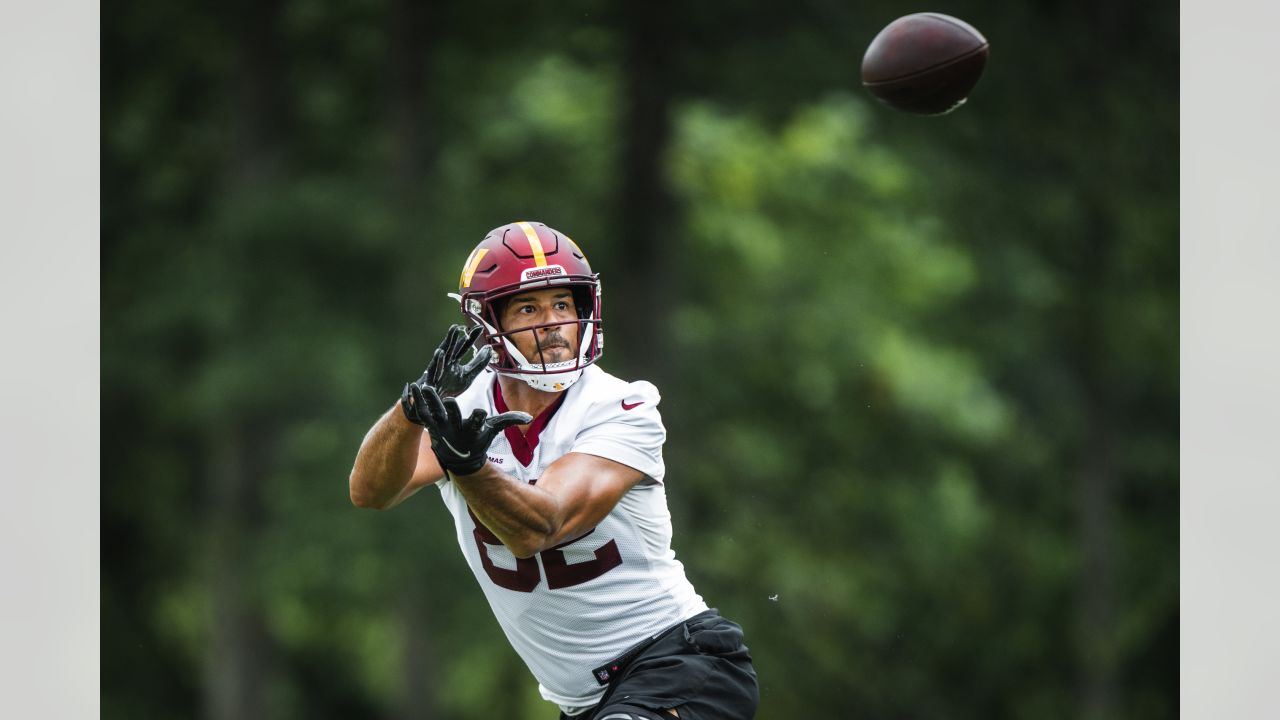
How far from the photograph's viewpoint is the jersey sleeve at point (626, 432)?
17.0 ft

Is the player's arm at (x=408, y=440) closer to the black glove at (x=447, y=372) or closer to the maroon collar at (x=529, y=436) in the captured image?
the black glove at (x=447, y=372)

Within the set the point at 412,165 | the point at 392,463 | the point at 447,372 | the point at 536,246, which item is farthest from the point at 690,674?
the point at 412,165

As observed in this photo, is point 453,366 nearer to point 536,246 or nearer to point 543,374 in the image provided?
point 543,374

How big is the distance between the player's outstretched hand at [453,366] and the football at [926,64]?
3.06 m

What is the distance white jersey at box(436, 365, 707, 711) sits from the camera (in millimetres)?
5316

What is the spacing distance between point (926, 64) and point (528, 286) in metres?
2.70

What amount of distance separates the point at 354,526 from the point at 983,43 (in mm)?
10145

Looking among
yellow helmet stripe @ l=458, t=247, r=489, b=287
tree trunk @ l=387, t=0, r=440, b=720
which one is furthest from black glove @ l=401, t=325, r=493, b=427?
tree trunk @ l=387, t=0, r=440, b=720

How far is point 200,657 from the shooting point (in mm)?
21266

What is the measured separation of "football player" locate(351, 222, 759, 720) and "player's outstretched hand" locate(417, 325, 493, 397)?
0.21 metres

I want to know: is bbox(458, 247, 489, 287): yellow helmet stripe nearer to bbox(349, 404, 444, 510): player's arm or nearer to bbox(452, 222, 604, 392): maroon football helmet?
bbox(452, 222, 604, 392): maroon football helmet

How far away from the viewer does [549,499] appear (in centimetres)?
489

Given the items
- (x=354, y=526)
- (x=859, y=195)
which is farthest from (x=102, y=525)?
(x=859, y=195)

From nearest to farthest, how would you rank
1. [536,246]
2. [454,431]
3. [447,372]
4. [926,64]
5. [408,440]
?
[454,431]
[447,372]
[408,440]
[536,246]
[926,64]
